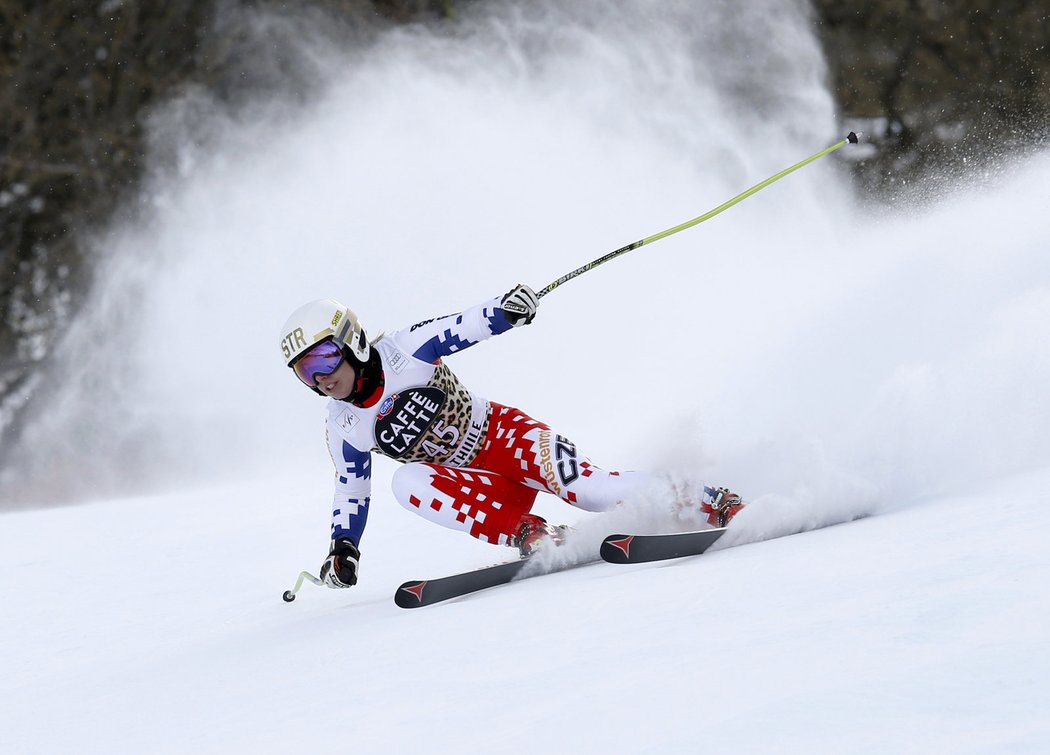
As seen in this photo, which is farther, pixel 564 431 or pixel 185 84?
pixel 185 84

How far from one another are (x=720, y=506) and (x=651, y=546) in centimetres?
48

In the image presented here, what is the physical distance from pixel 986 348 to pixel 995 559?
1.99m

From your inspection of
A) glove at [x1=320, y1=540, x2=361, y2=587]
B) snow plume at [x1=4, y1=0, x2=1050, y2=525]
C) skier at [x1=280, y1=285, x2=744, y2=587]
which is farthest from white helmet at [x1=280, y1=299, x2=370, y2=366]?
snow plume at [x1=4, y1=0, x2=1050, y2=525]

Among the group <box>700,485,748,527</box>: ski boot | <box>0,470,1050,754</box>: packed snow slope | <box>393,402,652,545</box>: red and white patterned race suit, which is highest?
<box>393,402,652,545</box>: red and white patterned race suit

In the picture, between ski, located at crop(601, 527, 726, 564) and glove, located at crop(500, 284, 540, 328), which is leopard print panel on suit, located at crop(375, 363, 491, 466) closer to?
Answer: glove, located at crop(500, 284, 540, 328)

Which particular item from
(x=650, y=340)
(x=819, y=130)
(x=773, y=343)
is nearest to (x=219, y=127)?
(x=650, y=340)

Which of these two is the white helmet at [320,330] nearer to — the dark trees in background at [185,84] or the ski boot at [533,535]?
the ski boot at [533,535]

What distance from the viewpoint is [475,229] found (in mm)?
12078

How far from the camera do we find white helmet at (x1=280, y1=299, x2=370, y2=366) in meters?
3.39

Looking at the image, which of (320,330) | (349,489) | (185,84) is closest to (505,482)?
(349,489)

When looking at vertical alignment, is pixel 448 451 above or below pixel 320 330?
below

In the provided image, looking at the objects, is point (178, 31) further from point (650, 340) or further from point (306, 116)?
point (650, 340)

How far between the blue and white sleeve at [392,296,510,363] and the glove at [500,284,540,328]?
0.10ft

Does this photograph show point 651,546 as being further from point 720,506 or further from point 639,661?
point 639,661
